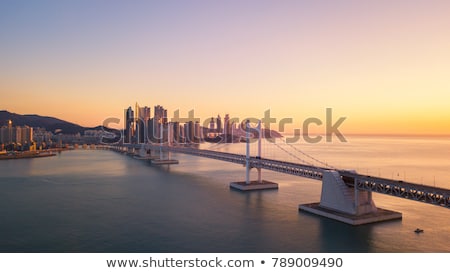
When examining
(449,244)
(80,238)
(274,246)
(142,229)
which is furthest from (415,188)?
(80,238)

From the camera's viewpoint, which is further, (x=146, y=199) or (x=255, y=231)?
(x=146, y=199)

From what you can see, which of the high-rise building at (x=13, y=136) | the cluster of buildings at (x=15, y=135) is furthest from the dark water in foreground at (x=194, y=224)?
the high-rise building at (x=13, y=136)

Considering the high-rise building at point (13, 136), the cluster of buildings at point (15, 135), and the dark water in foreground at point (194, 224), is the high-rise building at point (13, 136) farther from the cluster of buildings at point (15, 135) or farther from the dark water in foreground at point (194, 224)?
the dark water in foreground at point (194, 224)

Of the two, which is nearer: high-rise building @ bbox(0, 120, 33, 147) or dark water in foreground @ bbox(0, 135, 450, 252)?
dark water in foreground @ bbox(0, 135, 450, 252)

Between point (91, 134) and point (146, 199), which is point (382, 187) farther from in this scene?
point (91, 134)

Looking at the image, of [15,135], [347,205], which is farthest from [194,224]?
[15,135]

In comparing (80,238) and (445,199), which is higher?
(445,199)

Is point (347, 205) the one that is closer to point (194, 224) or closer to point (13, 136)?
point (194, 224)

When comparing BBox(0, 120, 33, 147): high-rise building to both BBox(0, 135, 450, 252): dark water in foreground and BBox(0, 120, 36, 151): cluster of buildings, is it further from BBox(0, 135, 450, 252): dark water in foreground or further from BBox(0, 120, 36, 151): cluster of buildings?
BBox(0, 135, 450, 252): dark water in foreground

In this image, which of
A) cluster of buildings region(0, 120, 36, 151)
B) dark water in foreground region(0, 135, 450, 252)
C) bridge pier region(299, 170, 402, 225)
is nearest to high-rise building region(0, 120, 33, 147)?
cluster of buildings region(0, 120, 36, 151)
